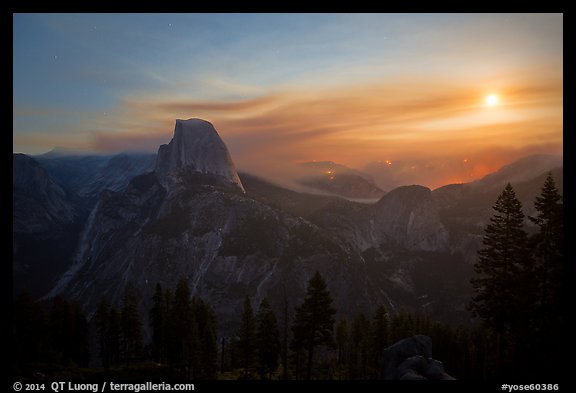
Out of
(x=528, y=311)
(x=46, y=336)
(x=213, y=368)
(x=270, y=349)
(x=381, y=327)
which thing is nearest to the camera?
(x=528, y=311)

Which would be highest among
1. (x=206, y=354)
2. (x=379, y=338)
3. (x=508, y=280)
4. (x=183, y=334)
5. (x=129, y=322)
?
(x=508, y=280)

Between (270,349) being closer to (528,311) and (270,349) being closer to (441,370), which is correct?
(441,370)

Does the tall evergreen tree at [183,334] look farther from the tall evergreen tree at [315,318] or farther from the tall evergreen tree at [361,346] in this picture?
the tall evergreen tree at [361,346]

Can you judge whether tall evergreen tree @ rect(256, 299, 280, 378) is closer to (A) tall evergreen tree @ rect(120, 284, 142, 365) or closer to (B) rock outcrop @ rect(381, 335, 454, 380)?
(B) rock outcrop @ rect(381, 335, 454, 380)

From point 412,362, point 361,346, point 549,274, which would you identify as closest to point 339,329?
point 361,346

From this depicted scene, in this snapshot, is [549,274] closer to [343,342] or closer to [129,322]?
[129,322]

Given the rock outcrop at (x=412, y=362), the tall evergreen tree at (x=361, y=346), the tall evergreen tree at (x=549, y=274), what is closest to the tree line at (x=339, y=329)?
the tall evergreen tree at (x=549, y=274)

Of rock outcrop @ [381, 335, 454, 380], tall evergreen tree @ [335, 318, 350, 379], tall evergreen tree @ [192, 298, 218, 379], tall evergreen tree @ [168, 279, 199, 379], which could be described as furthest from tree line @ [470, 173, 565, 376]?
tall evergreen tree @ [335, 318, 350, 379]
